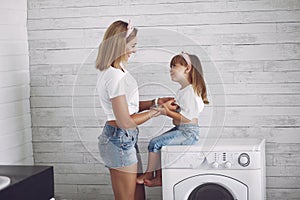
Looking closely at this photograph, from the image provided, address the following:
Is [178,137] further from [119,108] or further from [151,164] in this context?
[119,108]

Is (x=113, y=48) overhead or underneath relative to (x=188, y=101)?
overhead

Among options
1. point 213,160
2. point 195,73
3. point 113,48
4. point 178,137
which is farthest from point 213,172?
point 113,48

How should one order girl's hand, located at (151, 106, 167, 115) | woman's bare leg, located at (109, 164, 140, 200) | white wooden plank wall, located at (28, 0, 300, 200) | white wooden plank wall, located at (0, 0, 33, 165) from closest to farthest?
woman's bare leg, located at (109, 164, 140, 200)
girl's hand, located at (151, 106, 167, 115)
white wooden plank wall, located at (28, 0, 300, 200)
white wooden plank wall, located at (0, 0, 33, 165)

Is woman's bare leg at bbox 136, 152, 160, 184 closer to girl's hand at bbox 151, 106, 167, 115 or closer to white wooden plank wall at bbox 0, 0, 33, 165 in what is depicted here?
girl's hand at bbox 151, 106, 167, 115

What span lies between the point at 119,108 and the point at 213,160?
0.69 m

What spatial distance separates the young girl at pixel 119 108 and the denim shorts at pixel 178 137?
16 centimetres

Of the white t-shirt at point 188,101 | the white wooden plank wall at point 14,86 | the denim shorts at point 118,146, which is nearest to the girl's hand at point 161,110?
the white t-shirt at point 188,101

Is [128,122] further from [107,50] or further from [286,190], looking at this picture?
[286,190]

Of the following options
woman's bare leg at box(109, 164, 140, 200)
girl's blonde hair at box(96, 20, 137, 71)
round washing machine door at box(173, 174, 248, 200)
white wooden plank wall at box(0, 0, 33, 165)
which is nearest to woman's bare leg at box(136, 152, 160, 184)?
woman's bare leg at box(109, 164, 140, 200)

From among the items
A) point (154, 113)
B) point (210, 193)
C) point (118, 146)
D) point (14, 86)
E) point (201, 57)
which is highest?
point (201, 57)

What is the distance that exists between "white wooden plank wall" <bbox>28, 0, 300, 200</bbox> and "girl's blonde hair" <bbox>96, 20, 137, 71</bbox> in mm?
183

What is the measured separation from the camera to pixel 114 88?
145 inches

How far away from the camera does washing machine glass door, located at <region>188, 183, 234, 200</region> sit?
3775 millimetres

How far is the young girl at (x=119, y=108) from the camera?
3.71 metres
